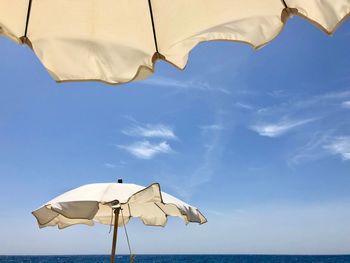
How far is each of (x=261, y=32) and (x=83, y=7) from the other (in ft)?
2.92

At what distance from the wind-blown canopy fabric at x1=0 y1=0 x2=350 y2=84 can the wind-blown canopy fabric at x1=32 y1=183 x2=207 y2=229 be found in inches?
95.6

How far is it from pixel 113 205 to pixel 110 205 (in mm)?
39

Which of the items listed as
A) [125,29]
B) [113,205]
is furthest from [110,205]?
[125,29]

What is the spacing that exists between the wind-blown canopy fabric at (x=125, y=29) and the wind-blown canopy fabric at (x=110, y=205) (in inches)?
95.6

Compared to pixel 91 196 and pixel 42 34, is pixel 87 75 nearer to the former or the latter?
pixel 42 34

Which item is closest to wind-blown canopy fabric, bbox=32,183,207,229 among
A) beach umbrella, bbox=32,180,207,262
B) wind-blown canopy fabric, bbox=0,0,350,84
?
beach umbrella, bbox=32,180,207,262

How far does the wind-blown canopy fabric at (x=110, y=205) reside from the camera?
169 inches

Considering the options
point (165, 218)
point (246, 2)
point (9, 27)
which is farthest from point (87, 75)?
point (165, 218)

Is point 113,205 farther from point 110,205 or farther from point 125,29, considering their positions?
point 125,29

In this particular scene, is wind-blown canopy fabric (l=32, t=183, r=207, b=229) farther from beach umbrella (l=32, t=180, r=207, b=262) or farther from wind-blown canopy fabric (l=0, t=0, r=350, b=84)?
wind-blown canopy fabric (l=0, t=0, r=350, b=84)

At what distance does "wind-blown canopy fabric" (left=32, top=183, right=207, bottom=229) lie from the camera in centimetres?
429

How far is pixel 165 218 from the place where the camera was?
20.7 ft

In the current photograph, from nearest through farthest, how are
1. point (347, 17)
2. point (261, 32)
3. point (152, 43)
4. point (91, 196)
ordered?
point (347, 17), point (261, 32), point (152, 43), point (91, 196)

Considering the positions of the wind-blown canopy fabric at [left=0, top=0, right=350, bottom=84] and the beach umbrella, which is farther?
the beach umbrella
